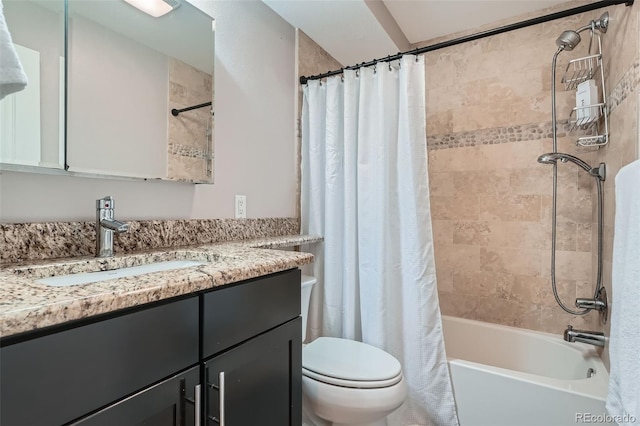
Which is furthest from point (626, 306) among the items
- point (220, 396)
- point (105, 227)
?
point (105, 227)

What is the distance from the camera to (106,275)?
2.96ft

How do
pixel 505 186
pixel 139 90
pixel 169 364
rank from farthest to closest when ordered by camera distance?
pixel 505 186
pixel 139 90
pixel 169 364

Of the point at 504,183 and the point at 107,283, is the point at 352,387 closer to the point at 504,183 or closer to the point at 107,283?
the point at 107,283

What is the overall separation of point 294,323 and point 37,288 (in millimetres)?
673

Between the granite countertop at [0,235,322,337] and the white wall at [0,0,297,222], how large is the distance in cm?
20

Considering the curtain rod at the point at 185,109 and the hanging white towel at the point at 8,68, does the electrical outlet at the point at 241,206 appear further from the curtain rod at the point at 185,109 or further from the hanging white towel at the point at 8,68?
the hanging white towel at the point at 8,68

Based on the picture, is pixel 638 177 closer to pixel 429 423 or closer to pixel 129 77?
pixel 429 423

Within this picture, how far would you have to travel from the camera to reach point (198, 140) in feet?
4.51

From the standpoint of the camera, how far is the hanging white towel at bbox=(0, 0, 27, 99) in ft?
2.08

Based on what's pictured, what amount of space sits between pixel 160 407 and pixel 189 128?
106 cm

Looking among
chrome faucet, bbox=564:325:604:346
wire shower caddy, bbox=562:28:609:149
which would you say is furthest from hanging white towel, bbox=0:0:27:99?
chrome faucet, bbox=564:325:604:346

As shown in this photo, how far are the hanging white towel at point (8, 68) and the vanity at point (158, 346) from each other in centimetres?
41

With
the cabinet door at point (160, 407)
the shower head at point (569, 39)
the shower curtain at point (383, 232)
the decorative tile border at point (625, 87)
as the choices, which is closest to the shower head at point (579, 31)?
the shower head at point (569, 39)

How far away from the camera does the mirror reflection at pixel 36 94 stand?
87 cm
